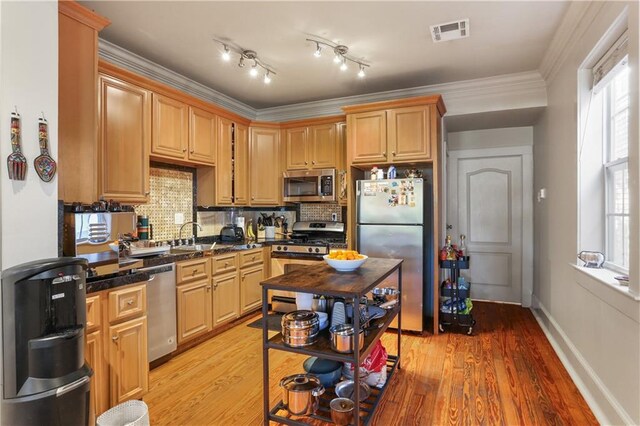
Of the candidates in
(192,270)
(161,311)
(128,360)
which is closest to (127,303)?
(128,360)

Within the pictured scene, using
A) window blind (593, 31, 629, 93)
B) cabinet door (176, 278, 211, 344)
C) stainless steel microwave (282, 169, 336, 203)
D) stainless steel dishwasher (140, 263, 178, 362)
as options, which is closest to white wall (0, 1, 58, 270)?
stainless steel dishwasher (140, 263, 178, 362)

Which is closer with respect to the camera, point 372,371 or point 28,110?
point 28,110

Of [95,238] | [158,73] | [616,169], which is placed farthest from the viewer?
[158,73]

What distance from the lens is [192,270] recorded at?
306 cm

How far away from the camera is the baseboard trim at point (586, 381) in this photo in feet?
5.98

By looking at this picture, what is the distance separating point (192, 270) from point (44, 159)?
1.57 m

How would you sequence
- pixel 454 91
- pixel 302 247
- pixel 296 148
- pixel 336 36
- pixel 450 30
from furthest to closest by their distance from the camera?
pixel 296 148, pixel 302 247, pixel 454 91, pixel 336 36, pixel 450 30

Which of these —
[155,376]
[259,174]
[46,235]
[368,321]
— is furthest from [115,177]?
[368,321]

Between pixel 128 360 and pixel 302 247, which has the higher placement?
pixel 302 247

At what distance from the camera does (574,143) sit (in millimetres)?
2527

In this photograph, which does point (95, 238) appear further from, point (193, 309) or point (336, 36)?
point (336, 36)

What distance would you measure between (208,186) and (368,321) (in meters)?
2.57

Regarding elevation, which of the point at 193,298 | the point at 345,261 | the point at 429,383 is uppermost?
the point at 345,261

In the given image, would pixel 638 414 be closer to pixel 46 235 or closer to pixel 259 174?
pixel 46 235
